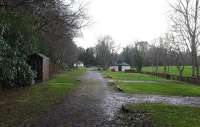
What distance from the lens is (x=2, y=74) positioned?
20.8 m

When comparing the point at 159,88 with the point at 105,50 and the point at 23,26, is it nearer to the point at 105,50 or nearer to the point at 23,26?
the point at 23,26

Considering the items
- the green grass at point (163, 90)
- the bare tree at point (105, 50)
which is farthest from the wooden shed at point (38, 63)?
the bare tree at point (105, 50)

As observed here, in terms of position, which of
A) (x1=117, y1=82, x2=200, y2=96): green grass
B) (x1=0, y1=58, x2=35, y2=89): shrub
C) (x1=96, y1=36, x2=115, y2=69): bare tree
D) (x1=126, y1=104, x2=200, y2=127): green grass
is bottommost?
(x1=117, y1=82, x2=200, y2=96): green grass

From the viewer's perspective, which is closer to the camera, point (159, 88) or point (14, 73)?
point (14, 73)

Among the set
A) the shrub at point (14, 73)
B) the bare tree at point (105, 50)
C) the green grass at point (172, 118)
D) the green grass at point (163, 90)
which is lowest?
Result: the green grass at point (163, 90)

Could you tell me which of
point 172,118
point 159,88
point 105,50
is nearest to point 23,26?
point 172,118

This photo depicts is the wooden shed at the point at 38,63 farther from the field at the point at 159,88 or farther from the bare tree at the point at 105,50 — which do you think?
the bare tree at the point at 105,50

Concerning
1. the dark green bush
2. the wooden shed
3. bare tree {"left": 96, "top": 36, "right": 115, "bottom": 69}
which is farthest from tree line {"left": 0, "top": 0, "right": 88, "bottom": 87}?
bare tree {"left": 96, "top": 36, "right": 115, "bottom": 69}

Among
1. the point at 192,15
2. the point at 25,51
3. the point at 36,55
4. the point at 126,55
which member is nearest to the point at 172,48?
the point at 192,15

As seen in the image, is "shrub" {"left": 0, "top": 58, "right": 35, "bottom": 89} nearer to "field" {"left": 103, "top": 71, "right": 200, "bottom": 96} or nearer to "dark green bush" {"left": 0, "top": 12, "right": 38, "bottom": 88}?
"dark green bush" {"left": 0, "top": 12, "right": 38, "bottom": 88}

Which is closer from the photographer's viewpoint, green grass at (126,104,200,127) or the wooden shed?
green grass at (126,104,200,127)

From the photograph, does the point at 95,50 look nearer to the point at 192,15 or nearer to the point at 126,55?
the point at 126,55

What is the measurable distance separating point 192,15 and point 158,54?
4862 cm

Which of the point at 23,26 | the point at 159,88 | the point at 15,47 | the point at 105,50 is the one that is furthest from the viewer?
the point at 105,50
